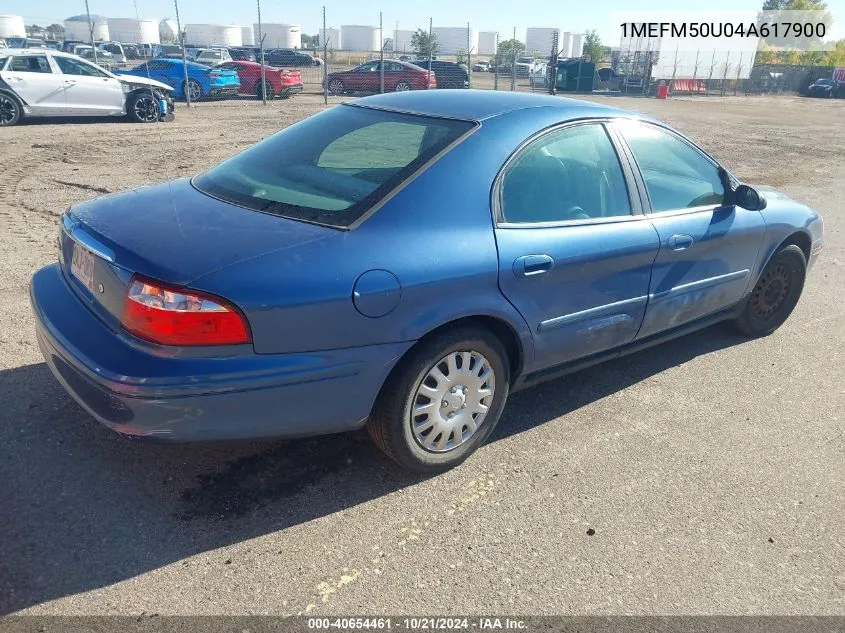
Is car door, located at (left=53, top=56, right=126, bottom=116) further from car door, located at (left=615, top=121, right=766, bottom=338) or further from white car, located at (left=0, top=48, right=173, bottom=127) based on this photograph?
car door, located at (left=615, top=121, right=766, bottom=338)

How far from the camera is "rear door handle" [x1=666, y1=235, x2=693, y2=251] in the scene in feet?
12.5

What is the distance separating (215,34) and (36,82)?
167 feet

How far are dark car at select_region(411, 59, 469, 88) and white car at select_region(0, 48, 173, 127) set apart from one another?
14029 millimetres

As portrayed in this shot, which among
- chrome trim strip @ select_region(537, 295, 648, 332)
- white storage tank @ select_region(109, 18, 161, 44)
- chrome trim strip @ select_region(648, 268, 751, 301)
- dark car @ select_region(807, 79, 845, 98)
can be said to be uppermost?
white storage tank @ select_region(109, 18, 161, 44)

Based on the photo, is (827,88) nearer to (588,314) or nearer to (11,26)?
(588,314)

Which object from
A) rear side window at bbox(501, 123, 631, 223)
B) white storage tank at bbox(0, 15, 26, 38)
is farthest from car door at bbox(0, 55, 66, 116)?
white storage tank at bbox(0, 15, 26, 38)

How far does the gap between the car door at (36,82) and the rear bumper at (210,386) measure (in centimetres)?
1279

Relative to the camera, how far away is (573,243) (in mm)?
3328

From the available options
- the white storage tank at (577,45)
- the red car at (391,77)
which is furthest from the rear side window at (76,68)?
the white storage tank at (577,45)

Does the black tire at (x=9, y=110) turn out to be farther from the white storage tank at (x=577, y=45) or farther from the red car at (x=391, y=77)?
the white storage tank at (x=577, y=45)

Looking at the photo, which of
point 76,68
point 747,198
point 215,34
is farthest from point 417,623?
point 215,34

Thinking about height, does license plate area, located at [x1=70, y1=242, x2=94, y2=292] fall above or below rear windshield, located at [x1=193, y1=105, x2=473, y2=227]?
below

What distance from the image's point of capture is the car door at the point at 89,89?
14.0 metres

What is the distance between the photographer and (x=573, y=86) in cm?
3862
